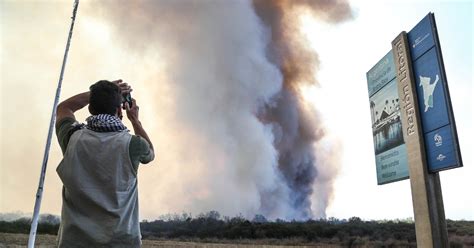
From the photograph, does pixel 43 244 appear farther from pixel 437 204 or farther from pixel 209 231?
pixel 437 204

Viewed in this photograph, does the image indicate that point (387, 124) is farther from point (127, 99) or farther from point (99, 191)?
point (99, 191)

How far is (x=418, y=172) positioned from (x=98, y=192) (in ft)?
23.7

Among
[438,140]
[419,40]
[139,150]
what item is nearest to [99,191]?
[139,150]

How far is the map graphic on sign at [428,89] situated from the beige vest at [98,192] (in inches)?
281

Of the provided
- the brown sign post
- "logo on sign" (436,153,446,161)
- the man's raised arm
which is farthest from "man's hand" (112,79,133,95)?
the brown sign post

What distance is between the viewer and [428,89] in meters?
7.64

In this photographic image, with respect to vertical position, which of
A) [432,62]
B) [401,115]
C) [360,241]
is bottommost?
[360,241]

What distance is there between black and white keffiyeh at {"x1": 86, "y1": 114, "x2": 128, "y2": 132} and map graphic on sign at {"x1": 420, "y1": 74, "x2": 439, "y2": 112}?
23.4 feet

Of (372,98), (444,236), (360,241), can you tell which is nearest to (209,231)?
(360,241)

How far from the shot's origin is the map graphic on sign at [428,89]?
24.6 ft

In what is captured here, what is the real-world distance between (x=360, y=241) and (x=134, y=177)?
28.1 metres

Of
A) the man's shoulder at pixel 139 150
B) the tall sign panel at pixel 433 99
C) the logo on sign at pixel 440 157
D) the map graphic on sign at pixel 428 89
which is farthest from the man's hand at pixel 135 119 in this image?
the map graphic on sign at pixel 428 89

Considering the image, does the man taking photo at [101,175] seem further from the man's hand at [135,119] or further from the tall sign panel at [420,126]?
the tall sign panel at [420,126]

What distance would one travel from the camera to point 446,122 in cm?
700
